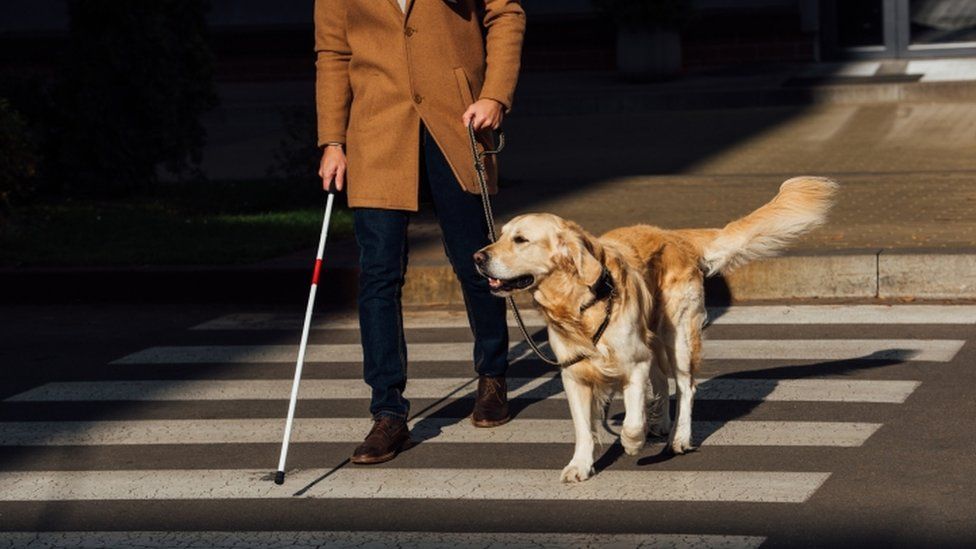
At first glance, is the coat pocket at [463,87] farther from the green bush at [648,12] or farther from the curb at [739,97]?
the green bush at [648,12]

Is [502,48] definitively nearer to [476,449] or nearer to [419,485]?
[476,449]

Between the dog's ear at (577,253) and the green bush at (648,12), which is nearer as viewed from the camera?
the dog's ear at (577,253)

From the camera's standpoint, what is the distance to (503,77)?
6.79 metres

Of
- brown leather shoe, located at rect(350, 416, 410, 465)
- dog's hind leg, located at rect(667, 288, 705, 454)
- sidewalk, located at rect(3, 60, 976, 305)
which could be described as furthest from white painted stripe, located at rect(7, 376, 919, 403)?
sidewalk, located at rect(3, 60, 976, 305)

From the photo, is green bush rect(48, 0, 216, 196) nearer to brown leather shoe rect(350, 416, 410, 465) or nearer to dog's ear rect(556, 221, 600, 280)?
brown leather shoe rect(350, 416, 410, 465)

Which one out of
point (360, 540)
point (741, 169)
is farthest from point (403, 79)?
point (741, 169)

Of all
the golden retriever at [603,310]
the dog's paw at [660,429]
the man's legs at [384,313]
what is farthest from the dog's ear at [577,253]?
the dog's paw at [660,429]

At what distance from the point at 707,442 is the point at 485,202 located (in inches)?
48.7

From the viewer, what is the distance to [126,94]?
14891mm

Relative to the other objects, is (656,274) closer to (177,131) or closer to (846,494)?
(846,494)

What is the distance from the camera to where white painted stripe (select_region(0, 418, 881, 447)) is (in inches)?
269

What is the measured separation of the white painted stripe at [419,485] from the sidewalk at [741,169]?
400 cm

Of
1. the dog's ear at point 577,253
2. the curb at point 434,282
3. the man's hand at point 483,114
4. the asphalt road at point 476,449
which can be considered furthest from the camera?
the curb at point 434,282

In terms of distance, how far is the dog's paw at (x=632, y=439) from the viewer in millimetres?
6242
